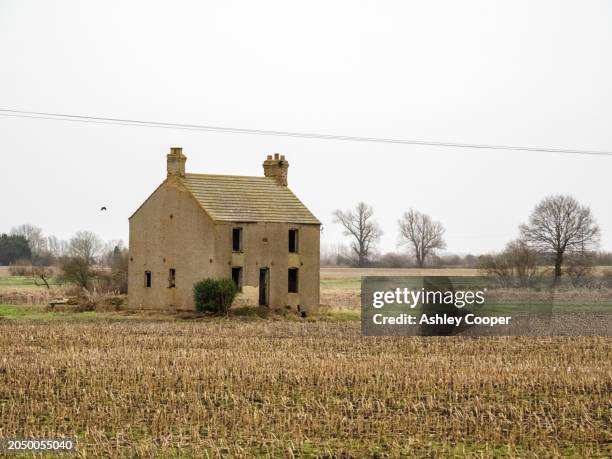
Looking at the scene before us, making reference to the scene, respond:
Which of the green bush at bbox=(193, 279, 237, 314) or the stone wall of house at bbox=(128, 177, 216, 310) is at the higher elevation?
the stone wall of house at bbox=(128, 177, 216, 310)

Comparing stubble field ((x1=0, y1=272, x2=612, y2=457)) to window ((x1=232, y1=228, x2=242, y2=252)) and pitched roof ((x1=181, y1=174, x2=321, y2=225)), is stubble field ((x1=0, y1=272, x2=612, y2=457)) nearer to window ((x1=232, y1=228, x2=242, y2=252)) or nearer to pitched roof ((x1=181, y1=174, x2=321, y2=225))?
window ((x1=232, y1=228, x2=242, y2=252))

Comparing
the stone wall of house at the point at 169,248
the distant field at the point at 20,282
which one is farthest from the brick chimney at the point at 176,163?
the distant field at the point at 20,282

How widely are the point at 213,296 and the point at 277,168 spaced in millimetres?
11280

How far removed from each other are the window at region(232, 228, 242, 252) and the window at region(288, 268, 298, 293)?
3475 mm

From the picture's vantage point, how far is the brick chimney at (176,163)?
187 feet

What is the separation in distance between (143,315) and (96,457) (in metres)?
37.3

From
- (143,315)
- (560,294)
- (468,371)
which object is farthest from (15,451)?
(560,294)

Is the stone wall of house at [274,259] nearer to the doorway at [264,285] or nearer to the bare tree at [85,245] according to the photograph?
the doorway at [264,285]

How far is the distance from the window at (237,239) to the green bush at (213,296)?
10.7ft

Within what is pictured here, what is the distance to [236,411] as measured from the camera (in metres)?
A: 22.1

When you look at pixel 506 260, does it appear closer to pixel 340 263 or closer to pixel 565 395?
pixel 565 395

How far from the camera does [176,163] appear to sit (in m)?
57.1

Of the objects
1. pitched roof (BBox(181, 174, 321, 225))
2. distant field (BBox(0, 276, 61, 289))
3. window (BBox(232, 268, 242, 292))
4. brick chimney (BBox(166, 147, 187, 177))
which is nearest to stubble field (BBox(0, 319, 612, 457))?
window (BBox(232, 268, 242, 292))

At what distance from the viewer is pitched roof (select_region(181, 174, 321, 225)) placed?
56.3m
